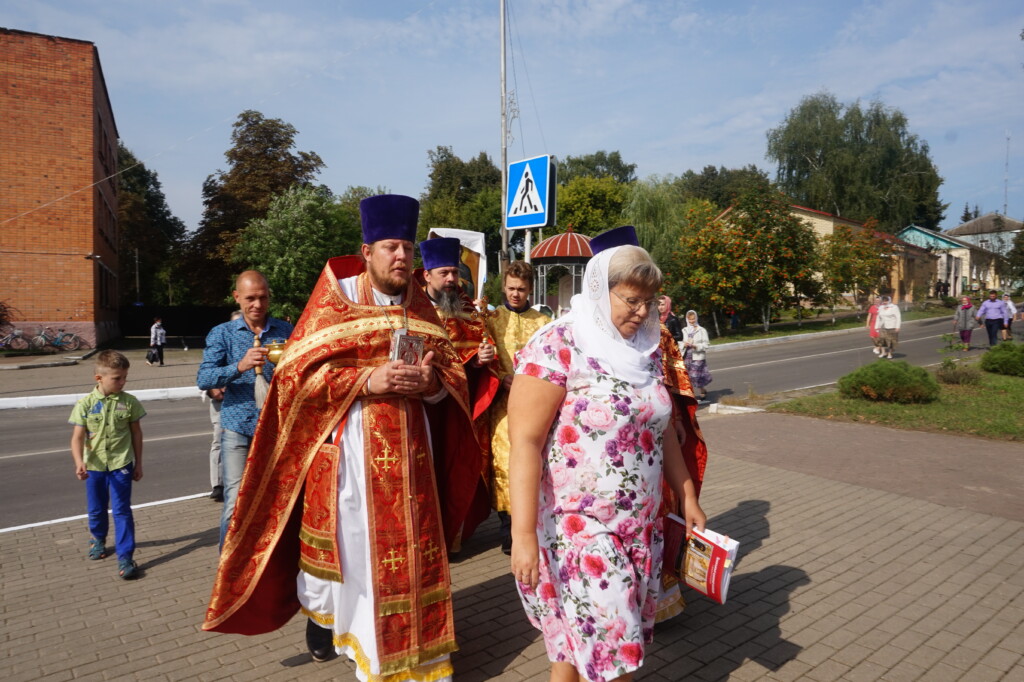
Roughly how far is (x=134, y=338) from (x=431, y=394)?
4122 centimetres

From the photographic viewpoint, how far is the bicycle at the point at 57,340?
26.2 meters

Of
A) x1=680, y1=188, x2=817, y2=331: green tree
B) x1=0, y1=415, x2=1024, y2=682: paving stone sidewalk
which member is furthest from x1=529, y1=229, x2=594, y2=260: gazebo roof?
x1=680, y1=188, x2=817, y2=331: green tree

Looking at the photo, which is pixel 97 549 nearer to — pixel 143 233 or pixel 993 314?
pixel 993 314

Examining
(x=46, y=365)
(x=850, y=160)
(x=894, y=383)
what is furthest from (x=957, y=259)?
(x=46, y=365)

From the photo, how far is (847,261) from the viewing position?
35312 millimetres

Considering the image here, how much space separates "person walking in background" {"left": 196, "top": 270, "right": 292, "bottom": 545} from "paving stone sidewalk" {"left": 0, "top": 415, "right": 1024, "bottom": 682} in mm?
903

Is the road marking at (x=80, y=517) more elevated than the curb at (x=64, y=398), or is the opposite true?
the road marking at (x=80, y=517)

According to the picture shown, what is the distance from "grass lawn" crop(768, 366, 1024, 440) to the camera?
1044 centimetres

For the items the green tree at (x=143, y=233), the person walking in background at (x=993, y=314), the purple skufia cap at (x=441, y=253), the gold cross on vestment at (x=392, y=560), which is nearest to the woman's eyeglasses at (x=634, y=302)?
the gold cross on vestment at (x=392, y=560)

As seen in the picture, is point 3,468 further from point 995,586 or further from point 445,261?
point 995,586

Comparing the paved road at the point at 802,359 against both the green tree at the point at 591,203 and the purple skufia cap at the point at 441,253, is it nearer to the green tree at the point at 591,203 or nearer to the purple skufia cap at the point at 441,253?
the purple skufia cap at the point at 441,253

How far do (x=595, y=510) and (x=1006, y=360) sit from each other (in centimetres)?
1709

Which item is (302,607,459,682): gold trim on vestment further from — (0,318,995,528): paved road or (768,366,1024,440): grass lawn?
(768,366,1024,440): grass lawn

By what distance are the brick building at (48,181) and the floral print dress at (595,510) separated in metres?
30.1
